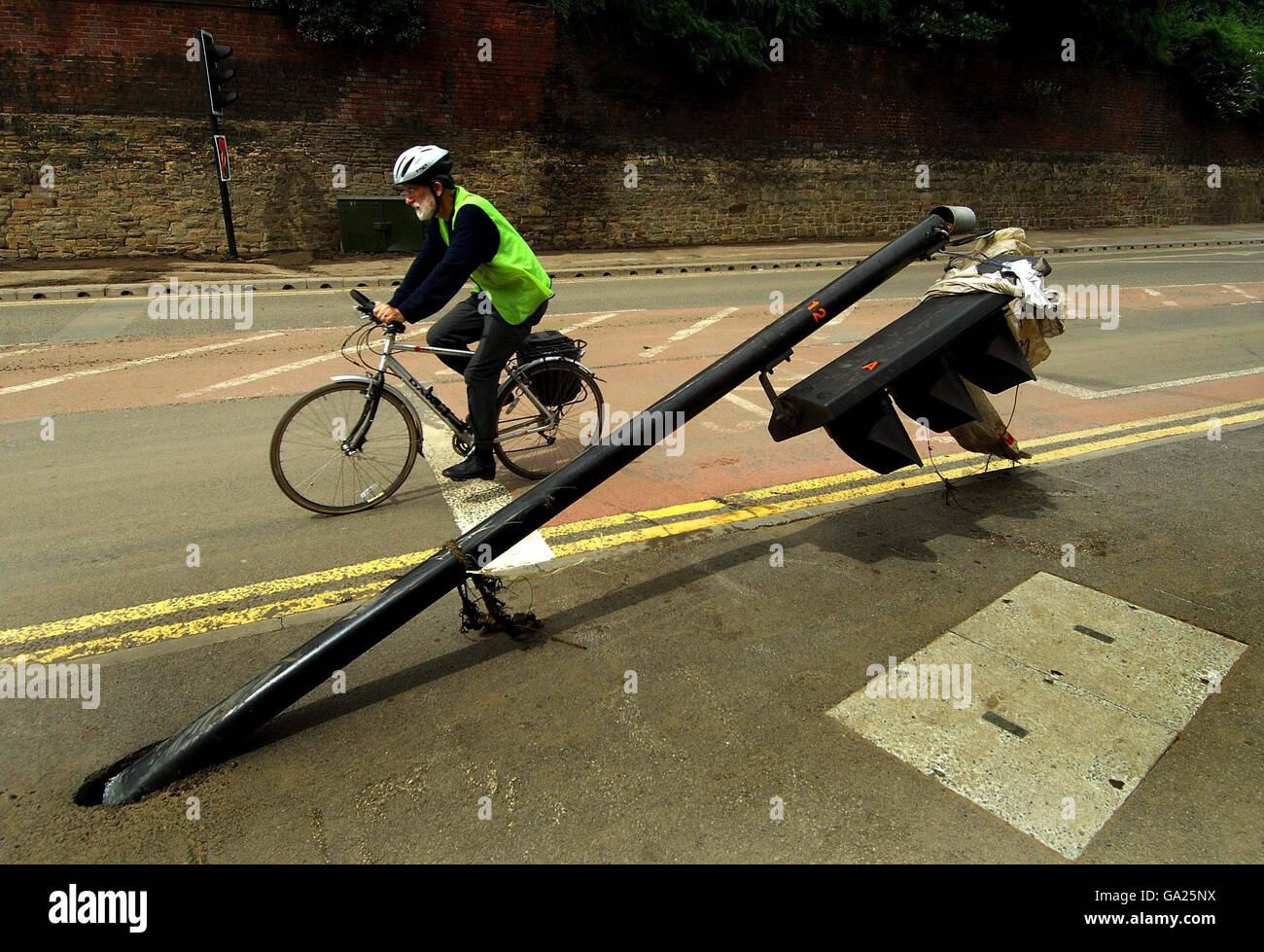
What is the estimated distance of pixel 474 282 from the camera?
502cm

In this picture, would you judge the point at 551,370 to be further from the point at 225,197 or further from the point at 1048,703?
the point at 225,197

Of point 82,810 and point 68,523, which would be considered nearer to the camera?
point 82,810

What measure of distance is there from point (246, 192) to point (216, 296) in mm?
5318

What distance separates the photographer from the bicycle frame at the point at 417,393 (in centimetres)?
504

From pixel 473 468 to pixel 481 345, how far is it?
0.80 m

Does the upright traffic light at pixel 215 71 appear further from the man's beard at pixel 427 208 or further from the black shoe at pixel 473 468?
the black shoe at pixel 473 468

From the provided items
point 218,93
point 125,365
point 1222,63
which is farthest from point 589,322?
point 1222,63

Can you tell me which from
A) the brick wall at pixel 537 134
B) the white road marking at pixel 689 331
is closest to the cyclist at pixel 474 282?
the white road marking at pixel 689 331

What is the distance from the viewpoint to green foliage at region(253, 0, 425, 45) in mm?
17281

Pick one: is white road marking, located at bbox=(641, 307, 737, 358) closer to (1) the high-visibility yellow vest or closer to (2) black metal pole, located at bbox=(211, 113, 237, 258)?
(1) the high-visibility yellow vest

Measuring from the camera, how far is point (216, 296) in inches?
527

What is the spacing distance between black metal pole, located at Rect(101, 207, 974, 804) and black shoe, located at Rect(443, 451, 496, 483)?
6.98 ft
